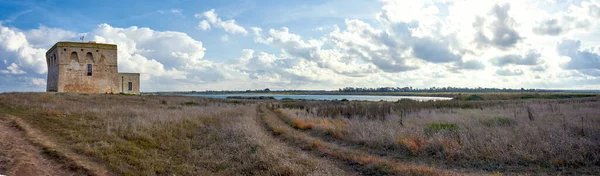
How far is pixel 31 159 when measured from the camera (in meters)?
7.17

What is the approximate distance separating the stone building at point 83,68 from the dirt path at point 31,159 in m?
29.5

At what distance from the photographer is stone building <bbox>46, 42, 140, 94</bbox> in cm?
3403

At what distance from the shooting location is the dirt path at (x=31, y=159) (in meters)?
6.58

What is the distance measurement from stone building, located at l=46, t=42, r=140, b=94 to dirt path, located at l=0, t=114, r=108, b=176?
29547 mm

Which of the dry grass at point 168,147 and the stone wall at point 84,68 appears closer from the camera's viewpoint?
the dry grass at point 168,147

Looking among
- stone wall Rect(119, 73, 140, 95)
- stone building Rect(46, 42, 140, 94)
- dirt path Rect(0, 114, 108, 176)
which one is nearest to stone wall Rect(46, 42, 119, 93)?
stone building Rect(46, 42, 140, 94)

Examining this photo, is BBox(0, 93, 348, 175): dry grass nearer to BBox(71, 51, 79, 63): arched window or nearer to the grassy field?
the grassy field

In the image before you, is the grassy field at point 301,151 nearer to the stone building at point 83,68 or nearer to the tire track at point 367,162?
the tire track at point 367,162

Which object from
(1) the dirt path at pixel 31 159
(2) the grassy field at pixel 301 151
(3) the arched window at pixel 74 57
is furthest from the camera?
(3) the arched window at pixel 74 57

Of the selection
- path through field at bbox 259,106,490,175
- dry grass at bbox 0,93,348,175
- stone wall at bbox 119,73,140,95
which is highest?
stone wall at bbox 119,73,140,95

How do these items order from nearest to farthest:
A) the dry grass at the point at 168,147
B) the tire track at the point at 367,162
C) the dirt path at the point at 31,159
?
the dirt path at the point at 31,159, the tire track at the point at 367,162, the dry grass at the point at 168,147

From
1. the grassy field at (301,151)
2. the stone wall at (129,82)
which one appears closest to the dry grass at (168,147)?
the grassy field at (301,151)

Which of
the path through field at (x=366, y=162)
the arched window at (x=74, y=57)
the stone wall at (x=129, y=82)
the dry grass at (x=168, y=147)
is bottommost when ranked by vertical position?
the path through field at (x=366, y=162)

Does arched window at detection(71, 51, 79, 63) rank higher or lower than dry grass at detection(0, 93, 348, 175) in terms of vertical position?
higher
